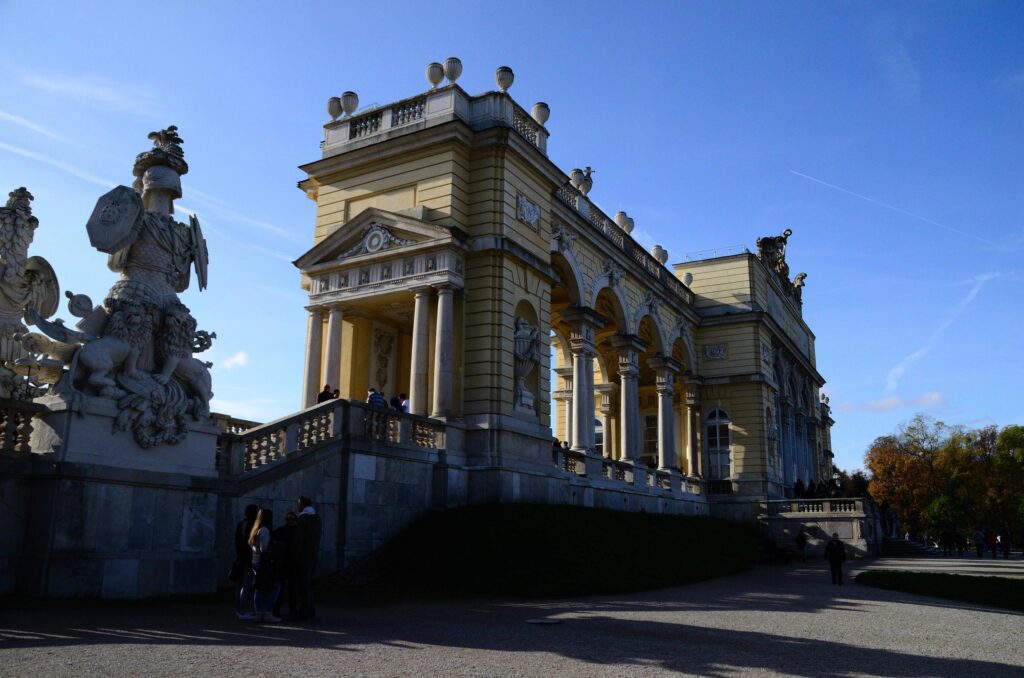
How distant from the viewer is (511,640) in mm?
9008

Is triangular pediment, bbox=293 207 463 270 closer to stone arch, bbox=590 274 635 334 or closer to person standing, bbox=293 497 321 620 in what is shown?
stone arch, bbox=590 274 635 334

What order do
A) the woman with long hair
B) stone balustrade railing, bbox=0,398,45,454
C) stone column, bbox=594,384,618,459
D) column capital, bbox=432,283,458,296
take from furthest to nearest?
stone column, bbox=594,384,618,459, column capital, bbox=432,283,458,296, stone balustrade railing, bbox=0,398,45,454, the woman with long hair

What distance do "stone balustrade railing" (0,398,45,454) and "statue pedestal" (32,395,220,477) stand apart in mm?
118

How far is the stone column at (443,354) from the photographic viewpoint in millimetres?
20438

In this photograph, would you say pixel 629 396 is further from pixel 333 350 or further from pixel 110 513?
pixel 110 513

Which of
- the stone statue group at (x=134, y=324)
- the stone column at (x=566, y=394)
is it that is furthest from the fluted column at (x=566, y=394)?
the stone statue group at (x=134, y=324)

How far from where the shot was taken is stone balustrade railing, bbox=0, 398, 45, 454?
11.2 m

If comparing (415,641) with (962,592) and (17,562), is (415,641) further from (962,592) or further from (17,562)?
(962,592)

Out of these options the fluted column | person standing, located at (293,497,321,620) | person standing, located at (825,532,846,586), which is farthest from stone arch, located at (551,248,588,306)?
person standing, located at (293,497,321,620)

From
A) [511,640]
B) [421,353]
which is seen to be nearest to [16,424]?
[511,640]

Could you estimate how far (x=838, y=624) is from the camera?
11461mm

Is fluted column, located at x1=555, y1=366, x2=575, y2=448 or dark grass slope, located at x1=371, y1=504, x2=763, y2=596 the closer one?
dark grass slope, located at x1=371, y1=504, x2=763, y2=596

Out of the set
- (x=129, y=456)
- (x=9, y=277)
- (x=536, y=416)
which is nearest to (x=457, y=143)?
(x=536, y=416)

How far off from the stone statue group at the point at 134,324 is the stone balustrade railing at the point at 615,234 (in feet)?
48.4
